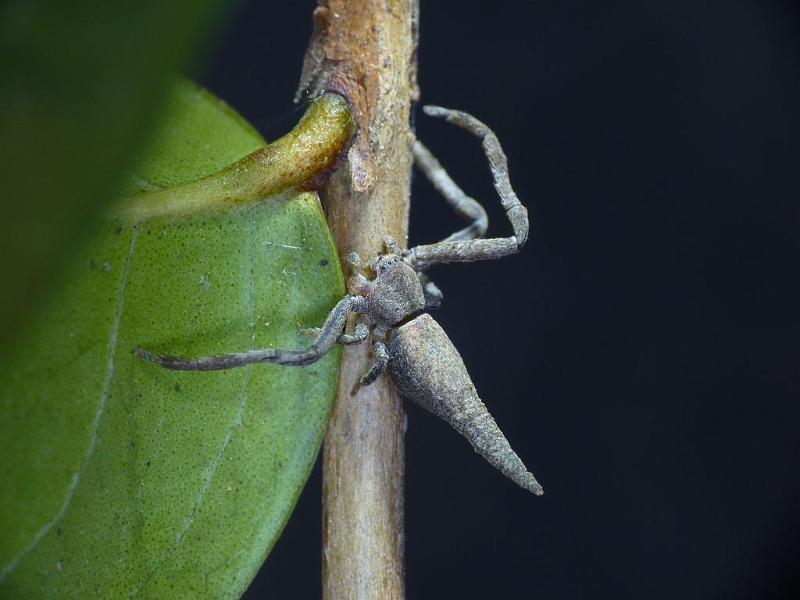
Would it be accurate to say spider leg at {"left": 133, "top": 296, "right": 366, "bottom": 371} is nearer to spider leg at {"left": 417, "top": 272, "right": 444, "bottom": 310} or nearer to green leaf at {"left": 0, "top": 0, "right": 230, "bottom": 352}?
spider leg at {"left": 417, "top": 272, "right": 444, "bottom": 310}

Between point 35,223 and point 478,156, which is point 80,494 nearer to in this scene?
point 35,223

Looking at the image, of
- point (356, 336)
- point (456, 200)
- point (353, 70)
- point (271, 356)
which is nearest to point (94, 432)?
point (271, 356)

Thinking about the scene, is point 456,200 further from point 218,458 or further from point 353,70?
point 218,458

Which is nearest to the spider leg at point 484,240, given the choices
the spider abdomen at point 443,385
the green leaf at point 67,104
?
the spider abdomen at point 443,385

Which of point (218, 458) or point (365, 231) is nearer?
point (218, 458)

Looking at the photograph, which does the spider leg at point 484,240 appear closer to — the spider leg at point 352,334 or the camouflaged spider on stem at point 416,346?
the camouflaged spider on stem at point 416,346

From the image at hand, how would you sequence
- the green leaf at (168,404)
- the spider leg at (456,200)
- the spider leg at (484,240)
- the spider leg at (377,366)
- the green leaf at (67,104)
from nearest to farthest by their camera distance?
the green leaf at (67,104) < the green leaf at (168,404) < the spider leg at (377,366) < the spider leg at (484,240) < the spider leg at (456,200)

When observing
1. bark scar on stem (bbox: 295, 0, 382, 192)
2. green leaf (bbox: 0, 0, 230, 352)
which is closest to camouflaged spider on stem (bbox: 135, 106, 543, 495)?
bark scar on stem (bbox: 295, 0, 382, 192)
